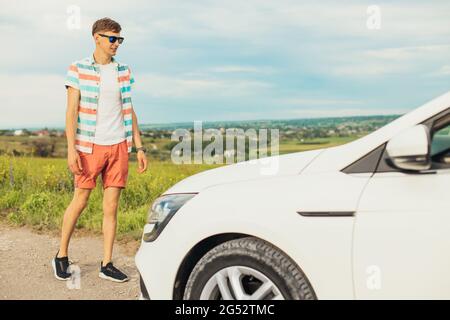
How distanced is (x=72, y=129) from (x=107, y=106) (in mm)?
348

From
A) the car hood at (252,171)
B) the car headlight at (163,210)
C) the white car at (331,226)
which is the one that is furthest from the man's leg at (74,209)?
the white car at (331,226)

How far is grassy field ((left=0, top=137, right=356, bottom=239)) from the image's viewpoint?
7.12 meters

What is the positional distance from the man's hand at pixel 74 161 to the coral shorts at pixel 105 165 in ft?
0.36

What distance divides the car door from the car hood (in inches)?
18.0

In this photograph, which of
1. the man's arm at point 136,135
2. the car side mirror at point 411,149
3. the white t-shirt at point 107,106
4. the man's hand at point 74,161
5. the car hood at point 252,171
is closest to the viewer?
the car side mirror at point 411,149

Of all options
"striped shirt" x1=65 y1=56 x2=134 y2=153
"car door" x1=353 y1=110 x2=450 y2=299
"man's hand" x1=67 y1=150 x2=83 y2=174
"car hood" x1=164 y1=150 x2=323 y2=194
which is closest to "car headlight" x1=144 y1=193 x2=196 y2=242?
"car hood" x1=164 y1=150 x2=323 y2=194

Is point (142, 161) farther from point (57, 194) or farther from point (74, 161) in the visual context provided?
point (57, 194)

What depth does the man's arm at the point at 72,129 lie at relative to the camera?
4512mm

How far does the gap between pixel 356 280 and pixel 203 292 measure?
A: 80 centimetres

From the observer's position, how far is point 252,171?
309cm

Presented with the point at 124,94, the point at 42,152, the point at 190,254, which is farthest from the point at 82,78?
the point at 42,152

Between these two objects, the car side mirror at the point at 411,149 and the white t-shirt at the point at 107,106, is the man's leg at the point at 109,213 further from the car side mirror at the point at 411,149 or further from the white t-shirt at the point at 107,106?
the car side mirror at the point at 411,149

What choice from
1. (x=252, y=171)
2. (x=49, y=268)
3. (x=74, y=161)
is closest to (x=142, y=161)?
(x=74, y=161)

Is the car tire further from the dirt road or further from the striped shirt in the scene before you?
the striped shirt
